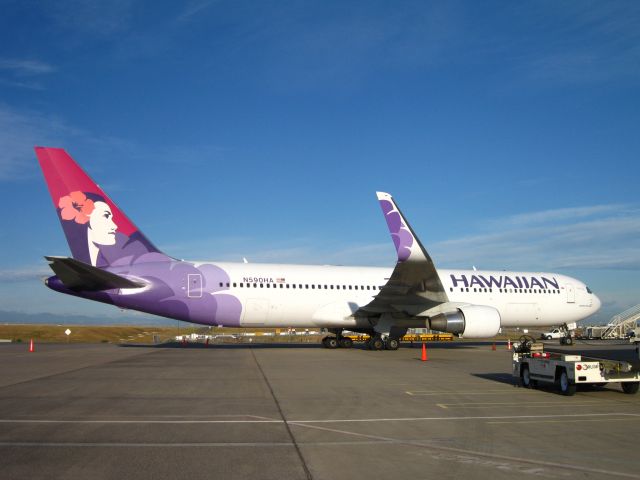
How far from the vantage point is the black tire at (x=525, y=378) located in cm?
1370

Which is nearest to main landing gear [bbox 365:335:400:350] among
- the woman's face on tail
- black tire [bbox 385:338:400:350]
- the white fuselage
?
black tire [bbox 385:338:400:350]

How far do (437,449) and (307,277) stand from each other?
20371 millimetres

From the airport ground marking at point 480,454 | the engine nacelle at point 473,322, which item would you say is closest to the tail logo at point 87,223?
the engine nacelle at point 473,322

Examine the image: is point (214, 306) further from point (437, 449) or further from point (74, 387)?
point (437, 449)

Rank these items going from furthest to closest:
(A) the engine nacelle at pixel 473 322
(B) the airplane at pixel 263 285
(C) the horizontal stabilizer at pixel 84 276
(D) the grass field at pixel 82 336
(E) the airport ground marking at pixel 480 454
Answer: (D) the grass field at pixel 82 336 → (A) the engine nacelle at pixel 473 322 → (B) the airplane at pixel 263 285 → (C) the horizontal stabilizer at pixel 84 276 → (E) the airport ground marking at pixel 480 454

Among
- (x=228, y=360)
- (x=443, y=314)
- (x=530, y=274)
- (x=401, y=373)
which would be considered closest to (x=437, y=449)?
(x=401, y=373)

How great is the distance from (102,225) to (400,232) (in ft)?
38.8

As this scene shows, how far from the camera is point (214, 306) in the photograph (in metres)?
25.2

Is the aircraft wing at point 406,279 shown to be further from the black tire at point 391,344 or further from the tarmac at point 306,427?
the tarmac at point 306,427

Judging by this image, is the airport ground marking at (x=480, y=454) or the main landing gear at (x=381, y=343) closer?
the airport ground marking at (x=480, y=454)

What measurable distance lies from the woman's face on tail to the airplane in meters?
0.04

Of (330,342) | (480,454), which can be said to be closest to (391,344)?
(330,342)

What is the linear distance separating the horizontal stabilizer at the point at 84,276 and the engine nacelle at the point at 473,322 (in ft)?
42.0

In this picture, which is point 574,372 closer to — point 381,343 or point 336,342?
point 381,343
